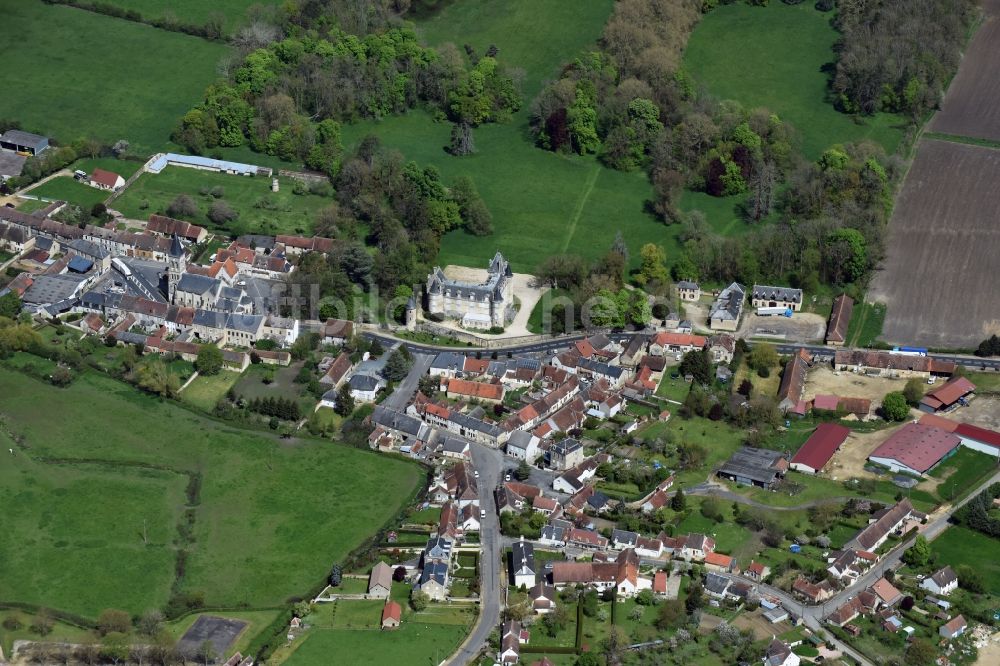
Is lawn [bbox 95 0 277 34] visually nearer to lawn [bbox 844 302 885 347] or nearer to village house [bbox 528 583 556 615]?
lawn [bbox 844 302 885 347]

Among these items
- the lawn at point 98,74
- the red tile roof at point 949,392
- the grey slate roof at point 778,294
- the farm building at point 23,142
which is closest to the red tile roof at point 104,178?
the lawn at point 98,74

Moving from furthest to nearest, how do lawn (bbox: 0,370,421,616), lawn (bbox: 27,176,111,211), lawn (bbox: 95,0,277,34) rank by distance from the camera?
lawn (bbox: 95,0,277,34)
lawn (bbox: 27,176,111,211)
lawn (bbox: 0,370,421,616)

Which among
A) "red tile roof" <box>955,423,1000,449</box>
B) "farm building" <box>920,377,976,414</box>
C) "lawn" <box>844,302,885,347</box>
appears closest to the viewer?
"red tile roof" <box>955,423,1000,449</box>

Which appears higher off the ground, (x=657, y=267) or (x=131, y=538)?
(x=657, y=267)

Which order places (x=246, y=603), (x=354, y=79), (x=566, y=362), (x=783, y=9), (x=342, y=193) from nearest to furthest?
(x=246, y=603)
(x=566, y=362)
(x=342, y=193)
(x=354, y=79)
(x=783, y=9)

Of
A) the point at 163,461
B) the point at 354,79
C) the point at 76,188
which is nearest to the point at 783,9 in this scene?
the point at 354,79

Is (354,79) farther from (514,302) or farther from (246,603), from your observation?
(246,603)

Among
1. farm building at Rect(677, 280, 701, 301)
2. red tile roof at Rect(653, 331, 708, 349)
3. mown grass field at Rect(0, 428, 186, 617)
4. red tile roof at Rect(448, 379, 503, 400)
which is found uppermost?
farm building at Rect(677, 280, 701, 301)

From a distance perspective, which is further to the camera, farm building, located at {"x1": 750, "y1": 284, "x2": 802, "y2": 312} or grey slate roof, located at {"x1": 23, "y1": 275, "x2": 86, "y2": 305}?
farm building, located at {"x1": 750, "y1": 284, "x2": 802, "y2": 312}

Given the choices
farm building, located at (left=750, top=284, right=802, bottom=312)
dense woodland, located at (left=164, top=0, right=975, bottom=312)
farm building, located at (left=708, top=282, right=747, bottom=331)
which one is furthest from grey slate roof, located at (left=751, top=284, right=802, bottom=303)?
dense woodland, located at (left=164, top=0, right=975, bottom=312)
